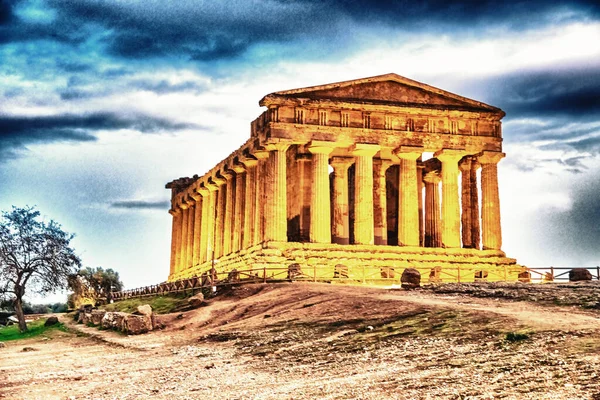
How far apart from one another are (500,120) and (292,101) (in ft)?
44.9

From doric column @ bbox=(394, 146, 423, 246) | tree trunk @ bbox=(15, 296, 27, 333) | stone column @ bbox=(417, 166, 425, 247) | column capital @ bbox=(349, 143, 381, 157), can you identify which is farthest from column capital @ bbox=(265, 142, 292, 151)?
tree trunk @ bbox=(15, 296, 27, 333)

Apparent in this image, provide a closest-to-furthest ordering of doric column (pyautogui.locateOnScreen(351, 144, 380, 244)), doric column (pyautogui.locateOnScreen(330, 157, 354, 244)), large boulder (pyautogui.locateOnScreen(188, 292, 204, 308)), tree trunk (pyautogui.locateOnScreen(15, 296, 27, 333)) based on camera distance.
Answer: large boulder (pyautogui.locateOnScreen(188, 292, 204, 308))
tree trunk (pyautogui.locateOnScreen(15, 296, 27, 333))
doric column (pyautogui.locateOnScreen(351, 144, 380, 244))
doric column (pyautogui.locateOnScreen(330, 157, 354, 244))

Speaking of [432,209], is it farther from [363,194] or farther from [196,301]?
[196,301]

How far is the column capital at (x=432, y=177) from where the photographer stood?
62.9m

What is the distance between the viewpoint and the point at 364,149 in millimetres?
52156

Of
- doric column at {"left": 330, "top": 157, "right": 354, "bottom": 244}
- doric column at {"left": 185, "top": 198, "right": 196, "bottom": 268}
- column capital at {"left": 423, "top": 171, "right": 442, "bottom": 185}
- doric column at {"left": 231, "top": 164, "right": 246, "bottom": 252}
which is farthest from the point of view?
doric column at {"left": 185, "top": 198, "right": 196, "bottom": 268}

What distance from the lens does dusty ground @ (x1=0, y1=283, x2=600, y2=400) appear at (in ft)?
57.0

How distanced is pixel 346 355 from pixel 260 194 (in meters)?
32.5

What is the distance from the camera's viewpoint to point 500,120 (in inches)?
2173

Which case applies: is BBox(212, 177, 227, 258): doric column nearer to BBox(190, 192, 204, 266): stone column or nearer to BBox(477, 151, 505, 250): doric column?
BBox(190, 192, 204, 266): stone column

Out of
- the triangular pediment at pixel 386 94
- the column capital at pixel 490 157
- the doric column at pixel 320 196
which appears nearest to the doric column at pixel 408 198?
the triangular pediment at pixel 386 94

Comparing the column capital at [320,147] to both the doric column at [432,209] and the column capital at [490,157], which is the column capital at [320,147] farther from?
the doric column at [432,209]

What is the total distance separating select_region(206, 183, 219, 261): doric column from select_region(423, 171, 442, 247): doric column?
15.4 metres

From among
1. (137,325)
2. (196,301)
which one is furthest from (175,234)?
(137,325)
